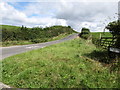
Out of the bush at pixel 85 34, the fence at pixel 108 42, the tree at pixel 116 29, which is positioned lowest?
the fence at pixel 108 42

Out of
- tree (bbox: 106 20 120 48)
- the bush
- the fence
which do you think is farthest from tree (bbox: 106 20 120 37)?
the bush

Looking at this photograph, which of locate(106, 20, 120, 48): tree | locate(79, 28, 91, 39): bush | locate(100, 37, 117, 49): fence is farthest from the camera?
locate(79, 28, 91, 39): bush

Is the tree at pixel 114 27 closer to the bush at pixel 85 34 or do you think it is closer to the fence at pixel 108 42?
the fence at pixel 108 42

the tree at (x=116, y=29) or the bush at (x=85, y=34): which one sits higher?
the bush at (x=85, y=34)

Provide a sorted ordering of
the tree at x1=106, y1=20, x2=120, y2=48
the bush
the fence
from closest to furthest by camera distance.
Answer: the tree at x1=106, y1=20, x2=120, y2=48 → the fence → the bush

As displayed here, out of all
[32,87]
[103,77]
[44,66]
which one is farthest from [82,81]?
[44,66]

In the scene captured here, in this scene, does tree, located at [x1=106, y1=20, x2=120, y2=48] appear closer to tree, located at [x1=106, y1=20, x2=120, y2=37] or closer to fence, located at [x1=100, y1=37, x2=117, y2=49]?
tree, located at [x1=106, y1=20, x2=120, y2=37]

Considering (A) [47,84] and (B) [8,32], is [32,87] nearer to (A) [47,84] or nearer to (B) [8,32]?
(A) [47,84]

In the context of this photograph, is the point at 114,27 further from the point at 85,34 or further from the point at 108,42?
the point at 85,34

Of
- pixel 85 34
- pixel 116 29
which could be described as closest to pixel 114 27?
pixel 116 29

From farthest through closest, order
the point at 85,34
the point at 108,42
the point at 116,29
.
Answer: the point at 85,34 < the point at 108,42 < the point at 116,29

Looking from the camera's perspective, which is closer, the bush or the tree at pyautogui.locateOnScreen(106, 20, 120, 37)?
the tree at pyautogui.locateOnScreen(106, 20, 120, 37)

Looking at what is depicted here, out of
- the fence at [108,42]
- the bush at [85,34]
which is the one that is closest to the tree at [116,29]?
the fence at [108,42]

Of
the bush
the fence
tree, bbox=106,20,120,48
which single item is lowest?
the fence
